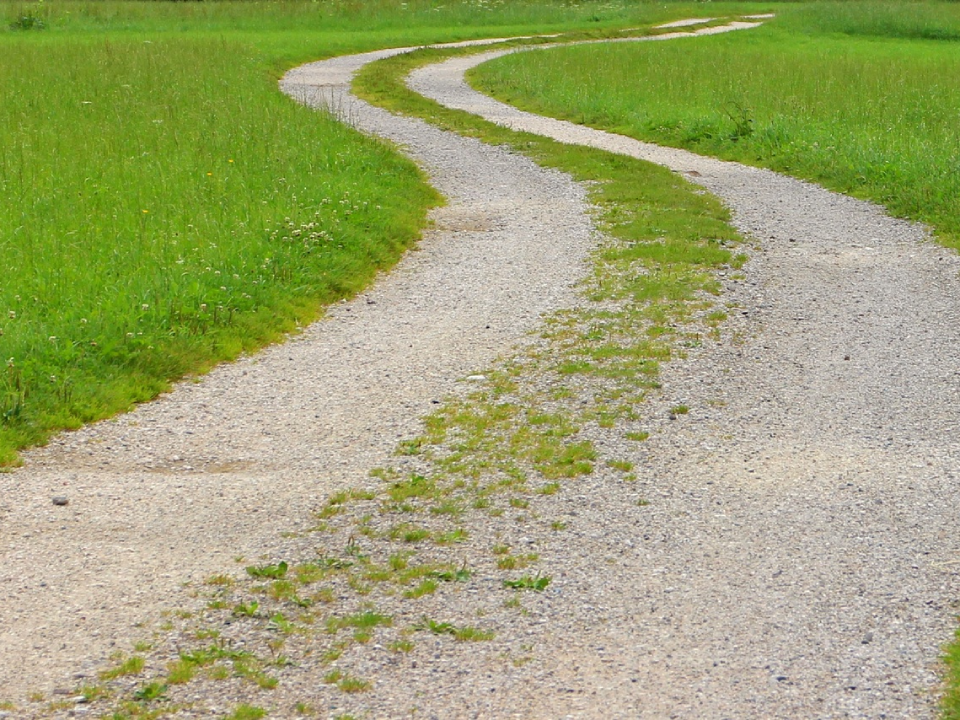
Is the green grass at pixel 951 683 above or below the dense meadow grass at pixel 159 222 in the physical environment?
below

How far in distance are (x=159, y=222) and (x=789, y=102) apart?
13.8 metres

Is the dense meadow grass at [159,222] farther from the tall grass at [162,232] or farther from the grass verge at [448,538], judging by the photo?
the grass verge at [448,538]

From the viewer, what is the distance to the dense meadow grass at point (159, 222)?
8.19 meters

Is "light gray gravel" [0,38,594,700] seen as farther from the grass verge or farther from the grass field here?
the grass field

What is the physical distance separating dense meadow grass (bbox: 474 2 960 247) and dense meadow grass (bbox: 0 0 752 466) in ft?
17.8

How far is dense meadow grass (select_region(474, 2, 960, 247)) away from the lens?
50.2ft

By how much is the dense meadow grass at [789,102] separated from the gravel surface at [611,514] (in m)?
4.82

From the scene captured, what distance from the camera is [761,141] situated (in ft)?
59.2

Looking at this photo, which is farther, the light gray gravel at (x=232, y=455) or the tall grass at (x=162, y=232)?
the tall grass at (x=162, y=232)

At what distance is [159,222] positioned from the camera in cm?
1176

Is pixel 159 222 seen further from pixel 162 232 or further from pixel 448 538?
pixel 448 538

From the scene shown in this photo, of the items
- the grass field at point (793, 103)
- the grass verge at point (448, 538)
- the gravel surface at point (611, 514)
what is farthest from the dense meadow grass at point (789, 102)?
the grass verge at point (448, 538)

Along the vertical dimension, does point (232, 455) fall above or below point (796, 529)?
above

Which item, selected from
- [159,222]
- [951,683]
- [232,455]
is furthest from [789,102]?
[951,683]
